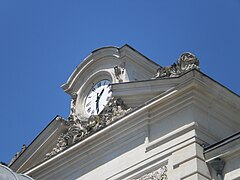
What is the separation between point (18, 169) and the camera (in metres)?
27.9

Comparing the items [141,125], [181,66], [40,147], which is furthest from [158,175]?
[40,147]

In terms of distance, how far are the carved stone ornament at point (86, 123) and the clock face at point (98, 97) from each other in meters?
0.36

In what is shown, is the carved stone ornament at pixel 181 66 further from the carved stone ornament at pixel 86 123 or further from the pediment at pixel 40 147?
the pediment at pixel 40 147

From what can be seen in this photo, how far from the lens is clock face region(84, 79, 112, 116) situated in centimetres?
2614

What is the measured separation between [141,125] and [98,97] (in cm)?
270

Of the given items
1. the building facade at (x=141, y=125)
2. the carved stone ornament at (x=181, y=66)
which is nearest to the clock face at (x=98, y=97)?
the building facade at (x=141, y=125)

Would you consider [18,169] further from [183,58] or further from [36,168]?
[183,58]

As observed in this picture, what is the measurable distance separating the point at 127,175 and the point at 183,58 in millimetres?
3452

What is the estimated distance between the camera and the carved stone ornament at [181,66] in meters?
24.1

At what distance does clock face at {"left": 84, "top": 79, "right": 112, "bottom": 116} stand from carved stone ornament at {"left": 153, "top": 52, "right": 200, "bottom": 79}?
6.48ft

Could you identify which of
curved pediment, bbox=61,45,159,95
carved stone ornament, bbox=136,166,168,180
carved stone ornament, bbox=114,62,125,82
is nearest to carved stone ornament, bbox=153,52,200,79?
curved pediment, bbox=61,45,159,95

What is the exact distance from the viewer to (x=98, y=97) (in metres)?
26.6

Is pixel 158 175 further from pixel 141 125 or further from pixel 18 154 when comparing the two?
pixel 18 154

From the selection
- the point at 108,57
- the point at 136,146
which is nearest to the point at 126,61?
the point at 108,57
